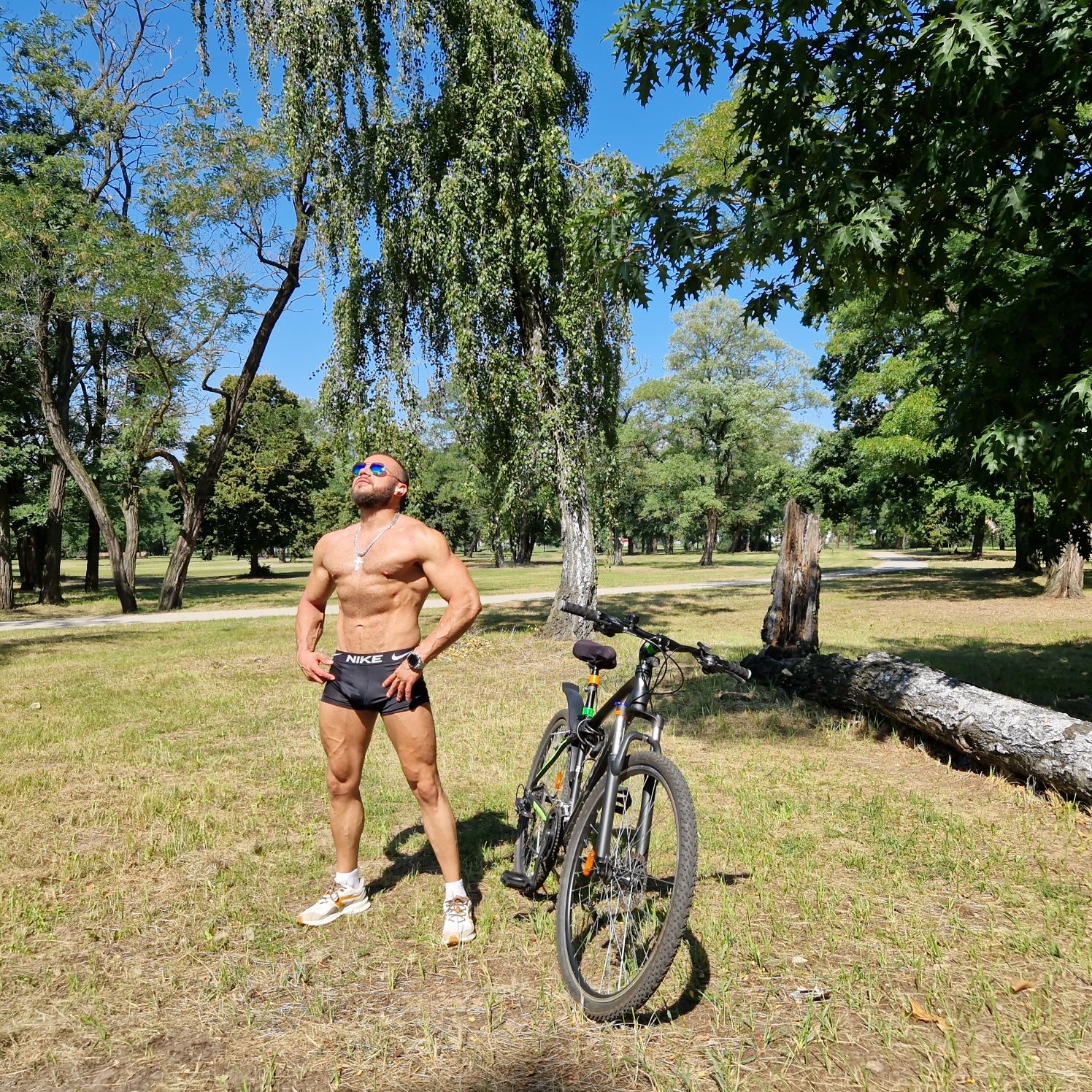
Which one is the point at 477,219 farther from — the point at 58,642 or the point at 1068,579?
the point at 1068,579

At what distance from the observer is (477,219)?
11328mm

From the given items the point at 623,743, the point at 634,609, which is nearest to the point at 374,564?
the point at 623,743

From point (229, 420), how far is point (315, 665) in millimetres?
18367

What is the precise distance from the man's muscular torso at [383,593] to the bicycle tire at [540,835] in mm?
897

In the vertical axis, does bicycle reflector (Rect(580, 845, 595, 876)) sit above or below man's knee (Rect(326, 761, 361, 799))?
below

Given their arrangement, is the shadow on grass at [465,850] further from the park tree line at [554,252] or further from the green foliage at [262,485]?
the green foliage at [262,485]

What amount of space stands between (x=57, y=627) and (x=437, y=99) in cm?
1309

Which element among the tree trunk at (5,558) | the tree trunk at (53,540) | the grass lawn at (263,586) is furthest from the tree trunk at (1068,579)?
the tree trunk at (5,558)

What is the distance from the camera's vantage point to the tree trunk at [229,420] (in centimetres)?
1898

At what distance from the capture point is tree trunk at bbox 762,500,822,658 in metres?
9.83

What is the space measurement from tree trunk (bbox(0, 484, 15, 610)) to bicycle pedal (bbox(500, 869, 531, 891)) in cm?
2165

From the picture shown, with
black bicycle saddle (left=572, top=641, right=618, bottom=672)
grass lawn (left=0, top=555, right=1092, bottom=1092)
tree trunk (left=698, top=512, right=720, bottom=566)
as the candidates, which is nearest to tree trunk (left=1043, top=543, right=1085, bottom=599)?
grass lawn (left=0, top=555, right=1092, bottom=1092)

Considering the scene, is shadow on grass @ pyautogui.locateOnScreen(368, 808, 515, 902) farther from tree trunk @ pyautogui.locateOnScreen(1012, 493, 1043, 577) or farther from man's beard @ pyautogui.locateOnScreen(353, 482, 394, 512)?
tree trunk @ pyautogui.locateOnScreen(1012, 493, 1043, 577)

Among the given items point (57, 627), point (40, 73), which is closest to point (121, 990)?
point (57, 627)
